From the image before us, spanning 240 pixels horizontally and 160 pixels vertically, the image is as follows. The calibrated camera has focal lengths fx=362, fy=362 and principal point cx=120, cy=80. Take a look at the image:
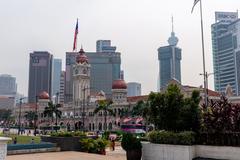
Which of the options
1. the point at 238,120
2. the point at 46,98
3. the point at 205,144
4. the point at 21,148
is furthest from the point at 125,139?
the point at 46,98

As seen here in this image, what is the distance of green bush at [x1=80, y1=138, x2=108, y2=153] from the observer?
94.0 ft

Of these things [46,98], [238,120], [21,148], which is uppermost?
[46,98]

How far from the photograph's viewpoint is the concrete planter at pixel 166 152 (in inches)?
811

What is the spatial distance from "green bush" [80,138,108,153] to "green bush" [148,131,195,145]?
7.00 metres

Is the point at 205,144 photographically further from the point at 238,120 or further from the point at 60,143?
the point at 60,143

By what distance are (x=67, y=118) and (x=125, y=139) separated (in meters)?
131

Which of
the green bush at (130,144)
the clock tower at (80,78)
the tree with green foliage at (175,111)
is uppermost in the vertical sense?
the clock tower at (80,78)

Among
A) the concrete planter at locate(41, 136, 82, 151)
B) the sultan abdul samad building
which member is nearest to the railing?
the concrete planter at locate(41, 136, 82, 151)

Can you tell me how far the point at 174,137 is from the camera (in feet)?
70.6

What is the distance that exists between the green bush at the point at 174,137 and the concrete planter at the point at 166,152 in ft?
1.24

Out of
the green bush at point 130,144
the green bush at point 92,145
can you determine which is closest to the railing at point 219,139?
the green bush at point 130,144

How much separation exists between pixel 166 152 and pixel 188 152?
163 cm

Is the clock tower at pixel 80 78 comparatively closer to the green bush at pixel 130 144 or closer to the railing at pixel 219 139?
the green bush at pixel 130 144

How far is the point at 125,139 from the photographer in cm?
2311
